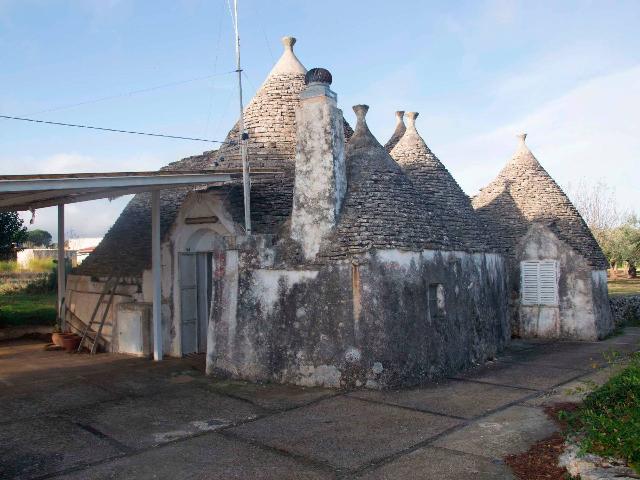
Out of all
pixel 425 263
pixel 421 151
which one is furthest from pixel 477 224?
pixel 425 263

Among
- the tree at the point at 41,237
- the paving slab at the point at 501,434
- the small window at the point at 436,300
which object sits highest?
the tree at the point at 41,237

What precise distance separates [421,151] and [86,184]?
28.3 ft

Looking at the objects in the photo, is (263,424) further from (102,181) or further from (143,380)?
(102,181)

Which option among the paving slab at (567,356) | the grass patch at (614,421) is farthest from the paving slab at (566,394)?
the paving slab at (567,356)

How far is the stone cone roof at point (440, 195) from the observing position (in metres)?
11.9

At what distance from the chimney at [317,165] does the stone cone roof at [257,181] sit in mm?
1081

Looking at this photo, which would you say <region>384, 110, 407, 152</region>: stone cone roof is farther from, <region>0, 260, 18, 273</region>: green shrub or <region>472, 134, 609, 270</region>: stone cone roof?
<region>0, 260, 18, 273</region>: green shrub

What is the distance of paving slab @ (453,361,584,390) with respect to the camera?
10062 mm

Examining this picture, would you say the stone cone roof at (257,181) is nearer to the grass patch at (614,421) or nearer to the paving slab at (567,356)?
the paving slab at (567,356)

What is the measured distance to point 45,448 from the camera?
22.9ft

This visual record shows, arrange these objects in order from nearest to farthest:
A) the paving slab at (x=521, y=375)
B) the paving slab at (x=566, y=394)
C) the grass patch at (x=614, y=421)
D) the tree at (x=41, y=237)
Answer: the grass patch at (x=614, y=421)
the paving slab at (x=566, y=394)
the paving slab at (x=521, y=375)
the tree at (x=41, y=237)

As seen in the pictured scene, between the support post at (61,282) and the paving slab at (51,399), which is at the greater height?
the support post at (61,282)

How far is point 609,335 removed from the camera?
1600 centimetres

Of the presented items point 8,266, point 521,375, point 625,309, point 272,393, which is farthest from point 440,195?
point 8,266
